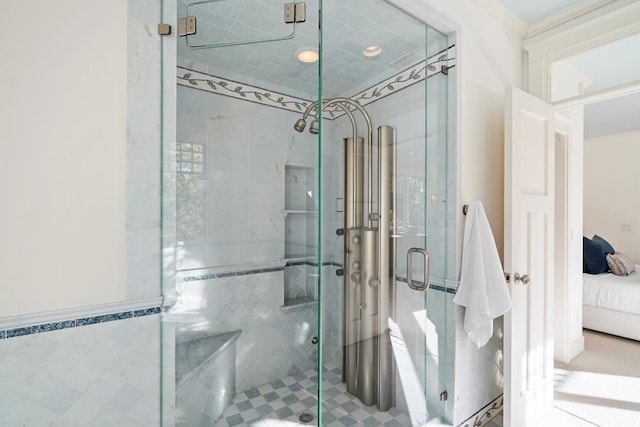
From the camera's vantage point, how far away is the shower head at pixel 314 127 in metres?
1.44

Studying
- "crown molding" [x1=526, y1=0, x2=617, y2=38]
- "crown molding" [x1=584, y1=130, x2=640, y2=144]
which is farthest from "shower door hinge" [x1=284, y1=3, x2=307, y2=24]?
"crown molding" [x1=584, y1=130, x2=640, y2=144]

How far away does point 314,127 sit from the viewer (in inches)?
56.9

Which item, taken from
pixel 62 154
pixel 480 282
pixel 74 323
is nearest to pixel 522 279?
pixel 480 282

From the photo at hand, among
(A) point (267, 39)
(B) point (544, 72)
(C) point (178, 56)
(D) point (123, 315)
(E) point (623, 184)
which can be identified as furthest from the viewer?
(E) point (623, 184)

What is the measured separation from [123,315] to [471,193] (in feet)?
5.98

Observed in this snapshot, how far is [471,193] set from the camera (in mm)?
1850

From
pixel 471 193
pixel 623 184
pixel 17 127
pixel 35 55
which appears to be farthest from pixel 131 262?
pixel 623 184

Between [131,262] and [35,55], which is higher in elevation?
[35,55]

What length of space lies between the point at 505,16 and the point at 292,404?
2674 millimetres

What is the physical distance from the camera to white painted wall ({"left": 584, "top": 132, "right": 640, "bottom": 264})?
4.53 m

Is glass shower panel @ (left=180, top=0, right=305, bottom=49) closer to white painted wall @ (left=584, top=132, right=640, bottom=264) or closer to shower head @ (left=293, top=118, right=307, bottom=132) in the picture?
shower head @ (left=293, top=118, right=307, bottom=132)

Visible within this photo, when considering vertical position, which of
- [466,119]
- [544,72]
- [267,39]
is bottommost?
[466,119]

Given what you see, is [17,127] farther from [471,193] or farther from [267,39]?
[471,193]

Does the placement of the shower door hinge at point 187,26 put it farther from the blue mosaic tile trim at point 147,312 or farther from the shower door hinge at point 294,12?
the blue mosaic tile trim at point 147,312
